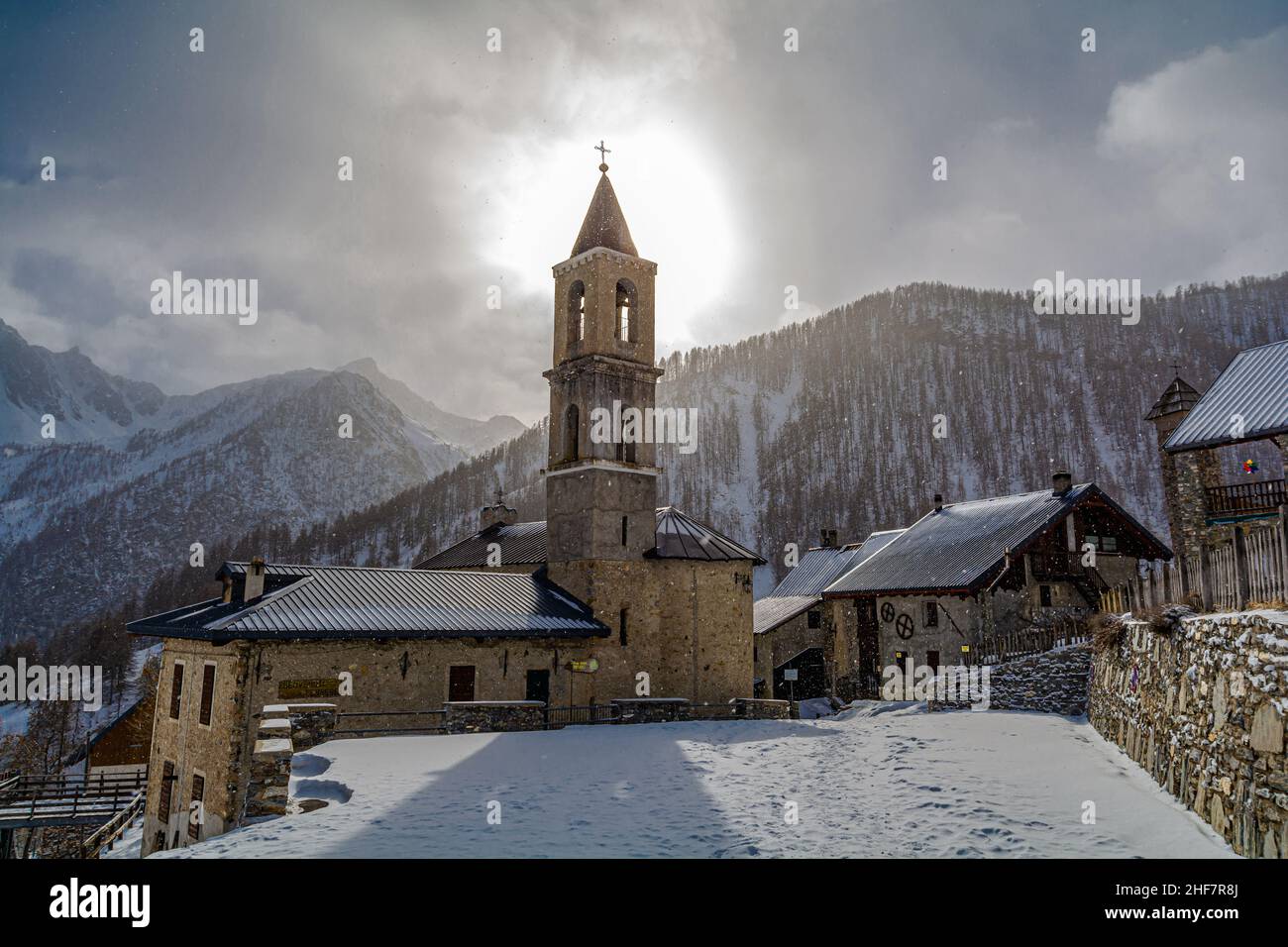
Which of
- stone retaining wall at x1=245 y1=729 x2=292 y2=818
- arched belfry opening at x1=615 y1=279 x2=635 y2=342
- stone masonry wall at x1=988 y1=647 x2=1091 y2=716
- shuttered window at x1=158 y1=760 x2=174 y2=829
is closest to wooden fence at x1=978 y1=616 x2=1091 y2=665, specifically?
stone masonry wall at x1=988 y1=647 x2=1091 y2=716

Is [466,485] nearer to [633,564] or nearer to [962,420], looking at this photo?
[962,420]

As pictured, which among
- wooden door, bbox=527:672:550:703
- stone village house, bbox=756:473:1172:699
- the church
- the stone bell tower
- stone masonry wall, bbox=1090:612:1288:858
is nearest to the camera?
stone masonry wall, bbox=1090:612:1288:858

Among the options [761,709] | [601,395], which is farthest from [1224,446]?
[601,395]

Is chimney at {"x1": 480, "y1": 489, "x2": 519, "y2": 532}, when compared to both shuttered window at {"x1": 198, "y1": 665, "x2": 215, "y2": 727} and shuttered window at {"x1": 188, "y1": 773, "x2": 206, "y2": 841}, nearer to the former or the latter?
shuttered window at {"x1": 198, "y1": 665, "x2": 215, "y2": 727}

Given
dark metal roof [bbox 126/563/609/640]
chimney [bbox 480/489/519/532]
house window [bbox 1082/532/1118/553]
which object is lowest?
dark metal roof [bbox 126/563/609/640]

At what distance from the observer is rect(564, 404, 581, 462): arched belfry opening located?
96.3 feet

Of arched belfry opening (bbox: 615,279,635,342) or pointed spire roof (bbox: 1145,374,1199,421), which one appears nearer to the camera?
arched belfry opening (bbox: 615,279,635,342)

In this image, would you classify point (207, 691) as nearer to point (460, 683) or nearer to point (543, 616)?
point (460, 683)

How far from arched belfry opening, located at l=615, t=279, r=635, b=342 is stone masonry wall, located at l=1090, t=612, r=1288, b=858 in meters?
21.4

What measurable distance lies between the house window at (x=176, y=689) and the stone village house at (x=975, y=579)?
25.1 m

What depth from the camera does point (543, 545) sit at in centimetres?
3478
